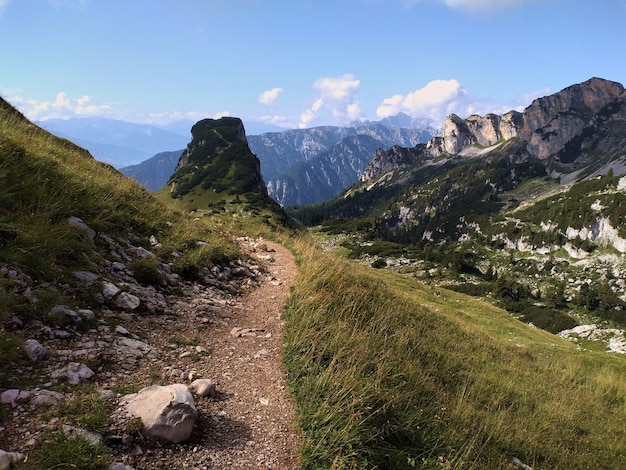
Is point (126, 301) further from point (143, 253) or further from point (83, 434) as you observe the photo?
point (83, 434)

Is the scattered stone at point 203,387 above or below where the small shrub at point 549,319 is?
above

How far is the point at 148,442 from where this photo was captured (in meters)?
4.92

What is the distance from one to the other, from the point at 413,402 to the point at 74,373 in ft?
20.8

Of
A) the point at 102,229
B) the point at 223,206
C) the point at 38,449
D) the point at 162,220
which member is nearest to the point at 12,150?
the point at 102,229

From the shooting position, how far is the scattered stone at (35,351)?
5.75m

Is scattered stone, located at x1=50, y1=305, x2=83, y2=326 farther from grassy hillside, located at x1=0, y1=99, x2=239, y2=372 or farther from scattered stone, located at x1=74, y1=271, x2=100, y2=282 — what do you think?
scattered stone, located at x1=74, y1=271, x2=100, y2=282

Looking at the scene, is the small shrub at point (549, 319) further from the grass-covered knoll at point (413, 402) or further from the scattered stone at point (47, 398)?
the scattered stone at point (47, 398)

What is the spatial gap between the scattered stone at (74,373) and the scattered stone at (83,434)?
119 cm

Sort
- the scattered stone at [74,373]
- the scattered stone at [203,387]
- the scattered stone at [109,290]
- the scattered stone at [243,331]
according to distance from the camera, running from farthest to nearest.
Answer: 1. the scattered stone at [243,331]
2. the scattered stone at [109,290]
3. the scattered stone at [203,387]
4. the scattered stone at [74,373]

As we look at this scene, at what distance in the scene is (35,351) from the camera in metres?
5.84

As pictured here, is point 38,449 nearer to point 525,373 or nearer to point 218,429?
point 218,429

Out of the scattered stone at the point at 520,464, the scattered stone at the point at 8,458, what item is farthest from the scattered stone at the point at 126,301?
the scattered stone at the point at 520,464

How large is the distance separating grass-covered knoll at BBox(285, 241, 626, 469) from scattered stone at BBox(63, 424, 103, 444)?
9.50 feet

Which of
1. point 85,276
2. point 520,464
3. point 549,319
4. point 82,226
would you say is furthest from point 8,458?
point 549,319
